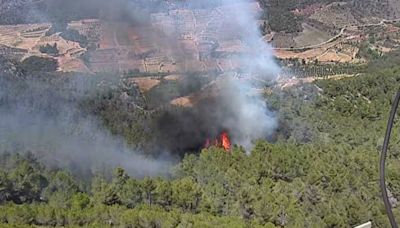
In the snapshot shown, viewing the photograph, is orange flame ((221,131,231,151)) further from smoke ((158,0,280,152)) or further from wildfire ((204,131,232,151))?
smoke ((158,0,280,152))

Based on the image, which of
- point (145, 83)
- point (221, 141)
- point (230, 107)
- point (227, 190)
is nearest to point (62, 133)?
point (221, 141)

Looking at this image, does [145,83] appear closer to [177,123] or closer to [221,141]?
[177,123]

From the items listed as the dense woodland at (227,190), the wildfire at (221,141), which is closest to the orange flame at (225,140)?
the wildfire at (221,141)

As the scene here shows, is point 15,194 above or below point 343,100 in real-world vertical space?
below

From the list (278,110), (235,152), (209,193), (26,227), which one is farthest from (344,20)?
(26,227)

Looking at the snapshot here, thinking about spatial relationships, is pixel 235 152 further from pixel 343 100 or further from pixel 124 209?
pixel 343 100

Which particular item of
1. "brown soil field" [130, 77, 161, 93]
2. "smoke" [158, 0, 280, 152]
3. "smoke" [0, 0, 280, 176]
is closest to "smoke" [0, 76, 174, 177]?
"smoke" [0, 0, 280, 176]

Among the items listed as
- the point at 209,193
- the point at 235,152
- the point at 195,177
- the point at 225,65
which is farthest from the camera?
the point at 225,65
